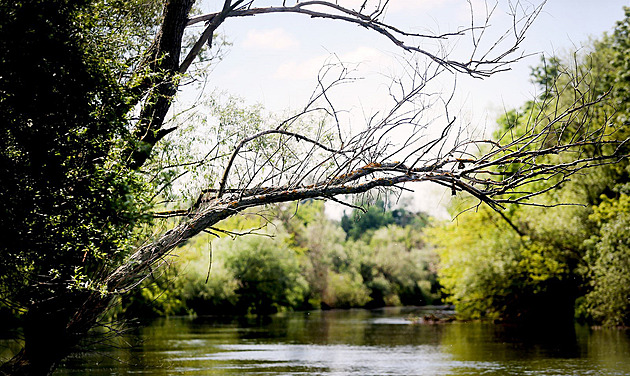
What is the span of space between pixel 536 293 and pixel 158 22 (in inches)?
1073

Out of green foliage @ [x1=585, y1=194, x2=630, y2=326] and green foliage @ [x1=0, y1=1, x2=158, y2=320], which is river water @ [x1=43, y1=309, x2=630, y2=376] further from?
green foliage @ [x1=0, y1=1, x2=158, y2=320]

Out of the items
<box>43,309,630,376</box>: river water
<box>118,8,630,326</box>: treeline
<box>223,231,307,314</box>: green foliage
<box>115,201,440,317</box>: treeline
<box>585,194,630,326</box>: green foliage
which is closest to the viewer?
<box>43,309,630,376</box>: river water

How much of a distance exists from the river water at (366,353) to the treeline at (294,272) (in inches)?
317

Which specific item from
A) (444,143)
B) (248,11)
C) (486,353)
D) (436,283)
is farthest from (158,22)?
(436,283)

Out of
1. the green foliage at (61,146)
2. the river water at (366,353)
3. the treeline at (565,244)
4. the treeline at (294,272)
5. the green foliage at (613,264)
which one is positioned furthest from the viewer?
the treeline at (294,272)

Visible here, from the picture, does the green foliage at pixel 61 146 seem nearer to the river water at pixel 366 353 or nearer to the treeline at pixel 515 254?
the treeline at pixel 515 254

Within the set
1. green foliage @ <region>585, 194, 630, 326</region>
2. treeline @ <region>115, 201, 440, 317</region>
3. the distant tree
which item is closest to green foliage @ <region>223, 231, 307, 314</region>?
treeline @ <region>115, 201, 440, 317</region>

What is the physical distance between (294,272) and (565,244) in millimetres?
22204

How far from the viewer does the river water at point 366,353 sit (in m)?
16.1

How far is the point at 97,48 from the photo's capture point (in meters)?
8.13

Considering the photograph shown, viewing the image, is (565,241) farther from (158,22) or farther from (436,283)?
(436,283)

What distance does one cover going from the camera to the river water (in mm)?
16141

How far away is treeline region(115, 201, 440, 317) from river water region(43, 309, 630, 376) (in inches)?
317

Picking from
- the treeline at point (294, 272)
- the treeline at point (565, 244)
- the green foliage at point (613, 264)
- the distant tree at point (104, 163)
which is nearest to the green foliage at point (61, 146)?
the distant tree at point (104, 163)
